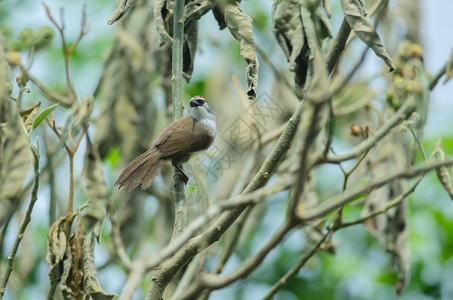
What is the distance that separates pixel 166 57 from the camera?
Result: 154 inches

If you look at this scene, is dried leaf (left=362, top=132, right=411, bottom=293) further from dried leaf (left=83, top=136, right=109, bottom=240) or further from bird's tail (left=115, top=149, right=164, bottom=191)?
dried leaf (left=83, top=136, right=109, bottom=240)

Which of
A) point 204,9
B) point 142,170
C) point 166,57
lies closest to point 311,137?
point 204,9

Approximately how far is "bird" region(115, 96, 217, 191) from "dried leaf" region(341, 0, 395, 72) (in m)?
1.24

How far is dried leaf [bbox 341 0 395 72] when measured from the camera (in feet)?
7.07

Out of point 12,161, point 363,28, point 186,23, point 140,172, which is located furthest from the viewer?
point 140,172

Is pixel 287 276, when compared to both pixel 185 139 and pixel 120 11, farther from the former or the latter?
pixel 185 139

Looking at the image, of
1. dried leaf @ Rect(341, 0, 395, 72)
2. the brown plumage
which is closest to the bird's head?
the brown plumage

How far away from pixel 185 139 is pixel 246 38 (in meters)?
1.41

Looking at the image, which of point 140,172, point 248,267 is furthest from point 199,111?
point 248,267

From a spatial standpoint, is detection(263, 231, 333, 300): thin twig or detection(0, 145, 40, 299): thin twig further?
detection(263, 231, 333, 300): thin twig

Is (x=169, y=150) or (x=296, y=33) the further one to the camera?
(x=169, y=150)

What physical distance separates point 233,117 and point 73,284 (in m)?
3.04

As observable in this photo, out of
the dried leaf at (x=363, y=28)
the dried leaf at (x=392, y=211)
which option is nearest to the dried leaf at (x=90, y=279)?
the dried leaf at (x=363, y=28)

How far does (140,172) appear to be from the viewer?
341cm
